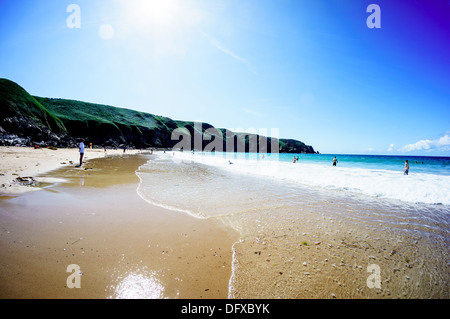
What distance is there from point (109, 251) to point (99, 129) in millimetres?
92569

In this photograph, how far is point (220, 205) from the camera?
7.16m

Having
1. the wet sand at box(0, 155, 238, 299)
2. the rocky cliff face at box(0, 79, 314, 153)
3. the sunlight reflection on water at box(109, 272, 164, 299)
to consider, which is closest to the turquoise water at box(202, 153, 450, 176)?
the wet sand at box(0, 155, 238, 299)

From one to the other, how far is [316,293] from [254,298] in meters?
1.00

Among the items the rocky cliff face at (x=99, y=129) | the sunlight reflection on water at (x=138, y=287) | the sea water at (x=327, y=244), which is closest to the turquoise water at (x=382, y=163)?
the sea water at (x=327, y=244)

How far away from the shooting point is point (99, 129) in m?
77.9

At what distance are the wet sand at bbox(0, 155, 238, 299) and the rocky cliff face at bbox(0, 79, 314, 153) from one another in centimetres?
4279

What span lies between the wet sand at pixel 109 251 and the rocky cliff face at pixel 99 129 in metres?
42.8

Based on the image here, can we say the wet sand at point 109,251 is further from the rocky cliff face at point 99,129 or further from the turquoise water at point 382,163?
the rocky cliff face at point 99,129

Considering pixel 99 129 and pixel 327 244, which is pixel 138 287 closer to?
pixel 327 244

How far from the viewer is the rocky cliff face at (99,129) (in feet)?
121

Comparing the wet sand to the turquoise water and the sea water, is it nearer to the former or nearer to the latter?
the sea water

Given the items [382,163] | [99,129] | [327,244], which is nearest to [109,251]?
[327,244]
